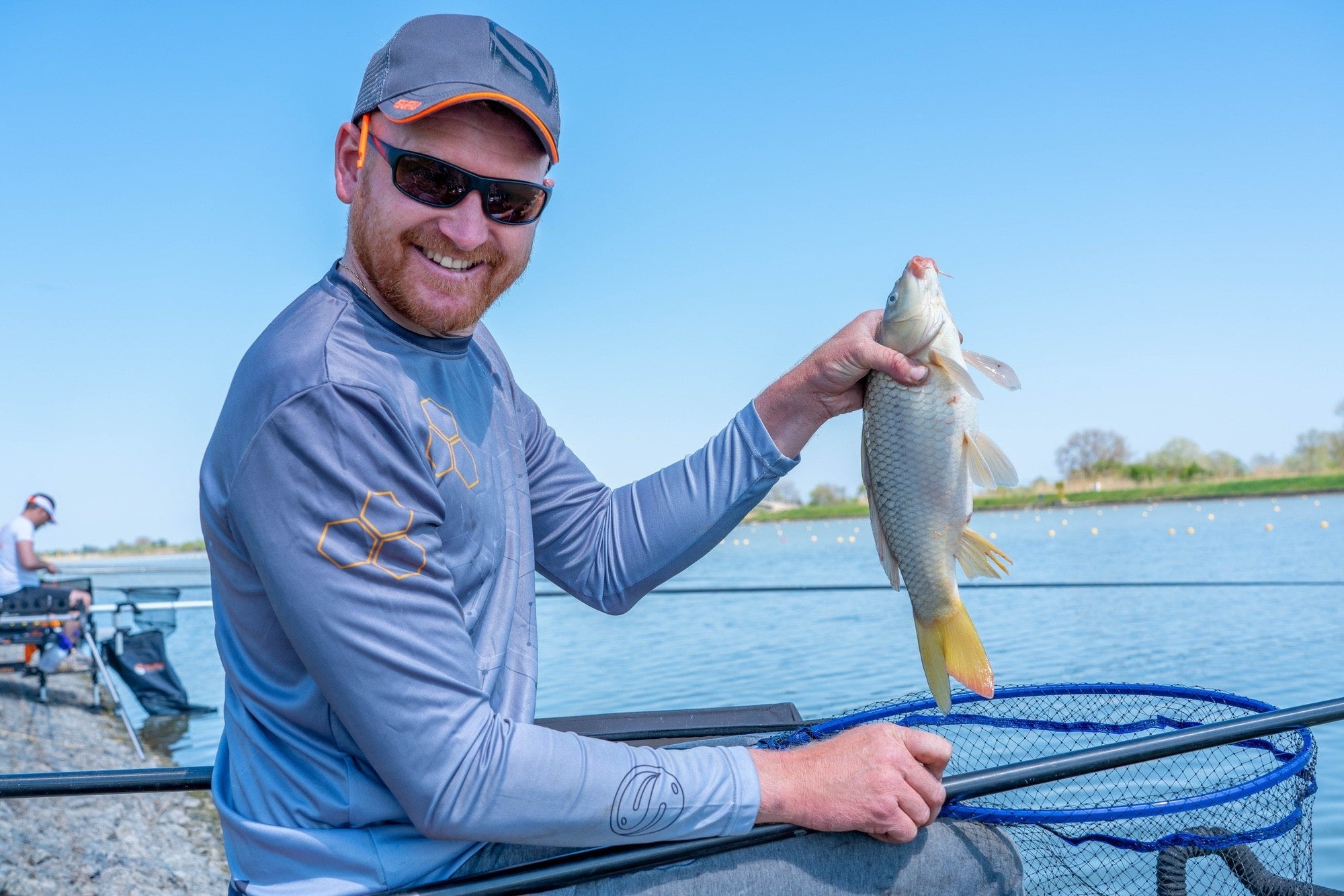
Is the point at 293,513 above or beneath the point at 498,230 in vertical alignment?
beneath

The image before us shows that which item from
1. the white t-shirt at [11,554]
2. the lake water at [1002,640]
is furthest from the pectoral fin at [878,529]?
the white t-shirt at [11,554]

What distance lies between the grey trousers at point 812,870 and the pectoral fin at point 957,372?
73 centimetres

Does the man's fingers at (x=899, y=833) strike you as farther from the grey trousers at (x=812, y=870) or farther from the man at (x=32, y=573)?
the man at (x=32, y=573)

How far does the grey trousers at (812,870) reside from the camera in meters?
1.49

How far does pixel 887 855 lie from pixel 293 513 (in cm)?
100

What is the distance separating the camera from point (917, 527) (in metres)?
1.82

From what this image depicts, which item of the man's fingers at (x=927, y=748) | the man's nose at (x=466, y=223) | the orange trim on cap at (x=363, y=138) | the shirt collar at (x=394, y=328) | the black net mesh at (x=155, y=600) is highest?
the orange trim on cap at (x=363, y=138)

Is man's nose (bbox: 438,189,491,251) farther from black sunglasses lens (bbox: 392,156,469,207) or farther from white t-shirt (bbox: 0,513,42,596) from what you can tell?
white t-shirt (bbox: 0,513,42,596)

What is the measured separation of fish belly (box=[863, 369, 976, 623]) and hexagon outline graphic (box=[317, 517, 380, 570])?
0.92m

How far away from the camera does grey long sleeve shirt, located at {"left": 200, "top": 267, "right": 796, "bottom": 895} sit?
1.31 m

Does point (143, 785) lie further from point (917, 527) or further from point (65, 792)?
point (917, 527)

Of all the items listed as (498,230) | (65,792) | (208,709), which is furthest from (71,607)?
(498,230)

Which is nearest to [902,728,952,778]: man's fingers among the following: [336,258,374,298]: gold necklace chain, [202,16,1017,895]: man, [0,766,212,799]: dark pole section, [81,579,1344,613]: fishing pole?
[202,16,1017,895]: man

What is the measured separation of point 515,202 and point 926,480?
868mm
